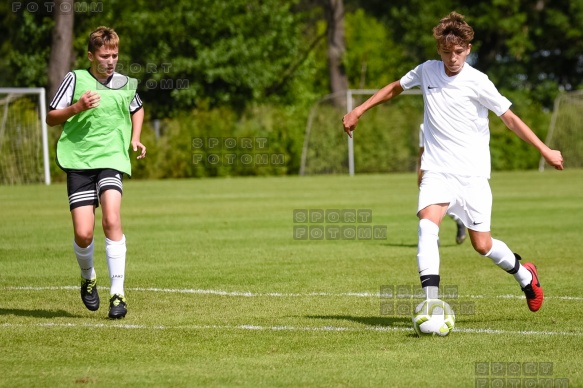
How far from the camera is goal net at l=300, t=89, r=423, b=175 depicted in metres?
40.6

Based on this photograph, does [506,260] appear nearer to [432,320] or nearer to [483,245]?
[483,245]

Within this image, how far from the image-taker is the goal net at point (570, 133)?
143 feet

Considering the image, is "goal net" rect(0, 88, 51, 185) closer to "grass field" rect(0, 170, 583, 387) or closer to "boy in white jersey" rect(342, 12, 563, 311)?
"grass field" rect(0, 170, 583, 387)

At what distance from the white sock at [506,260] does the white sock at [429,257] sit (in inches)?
28.6

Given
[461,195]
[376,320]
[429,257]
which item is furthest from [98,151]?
[461,195]

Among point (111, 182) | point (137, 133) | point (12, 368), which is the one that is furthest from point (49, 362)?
point (137, 133)

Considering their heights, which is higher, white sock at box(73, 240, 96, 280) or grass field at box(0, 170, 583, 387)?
white sock at box(73, 240, 96, 280)

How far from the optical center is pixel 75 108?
8156mm

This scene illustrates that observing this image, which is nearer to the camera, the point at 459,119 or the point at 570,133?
the point at 459,119

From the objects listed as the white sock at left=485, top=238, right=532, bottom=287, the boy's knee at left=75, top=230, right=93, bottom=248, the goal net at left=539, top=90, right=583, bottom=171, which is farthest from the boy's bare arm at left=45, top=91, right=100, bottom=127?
the goal net at left=539, top=90, right=583, bottom=171

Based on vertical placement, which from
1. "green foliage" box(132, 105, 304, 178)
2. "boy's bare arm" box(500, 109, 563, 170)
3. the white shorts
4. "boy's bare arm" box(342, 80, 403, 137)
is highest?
"boy's bare arm" box(342, 80, 403, 137)

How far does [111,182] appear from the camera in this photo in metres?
8.48

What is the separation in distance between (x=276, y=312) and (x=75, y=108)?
7.64 ft

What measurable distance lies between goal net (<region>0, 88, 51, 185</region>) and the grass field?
13.6 meters
